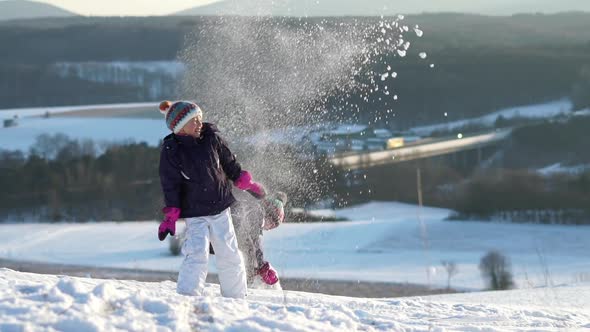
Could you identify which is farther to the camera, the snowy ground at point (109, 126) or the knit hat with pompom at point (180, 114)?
the snowy ground at point (109, 126)

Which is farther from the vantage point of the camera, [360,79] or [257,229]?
[360,79]

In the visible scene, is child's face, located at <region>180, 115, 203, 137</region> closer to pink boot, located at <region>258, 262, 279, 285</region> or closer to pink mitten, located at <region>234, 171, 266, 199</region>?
pink mitten, located at <region>234, 171, 266, 199</region>

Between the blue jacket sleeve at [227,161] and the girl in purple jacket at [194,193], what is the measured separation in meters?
0.07

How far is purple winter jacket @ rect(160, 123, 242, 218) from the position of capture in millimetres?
5980

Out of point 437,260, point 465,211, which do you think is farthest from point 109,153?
point 437,260

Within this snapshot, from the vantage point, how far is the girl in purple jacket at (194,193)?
236 inches

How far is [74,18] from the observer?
107312 millimetres

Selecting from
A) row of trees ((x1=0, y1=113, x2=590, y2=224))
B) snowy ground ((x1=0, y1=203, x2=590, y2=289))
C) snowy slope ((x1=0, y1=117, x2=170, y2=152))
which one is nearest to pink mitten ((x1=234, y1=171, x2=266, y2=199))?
snowy ground ((x1=0, y1=203, x2=590, y2=289))

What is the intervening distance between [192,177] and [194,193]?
0.09 m

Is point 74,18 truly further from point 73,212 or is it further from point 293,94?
point 293,94

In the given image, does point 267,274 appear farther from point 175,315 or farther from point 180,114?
point 175,315

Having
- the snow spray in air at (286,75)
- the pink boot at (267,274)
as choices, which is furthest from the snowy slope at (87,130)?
the pink boot at (267,274)

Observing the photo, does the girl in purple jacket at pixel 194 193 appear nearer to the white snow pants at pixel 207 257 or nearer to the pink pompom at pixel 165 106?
the white snow pants at pixel 207 257

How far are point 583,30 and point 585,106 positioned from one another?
824 inches
